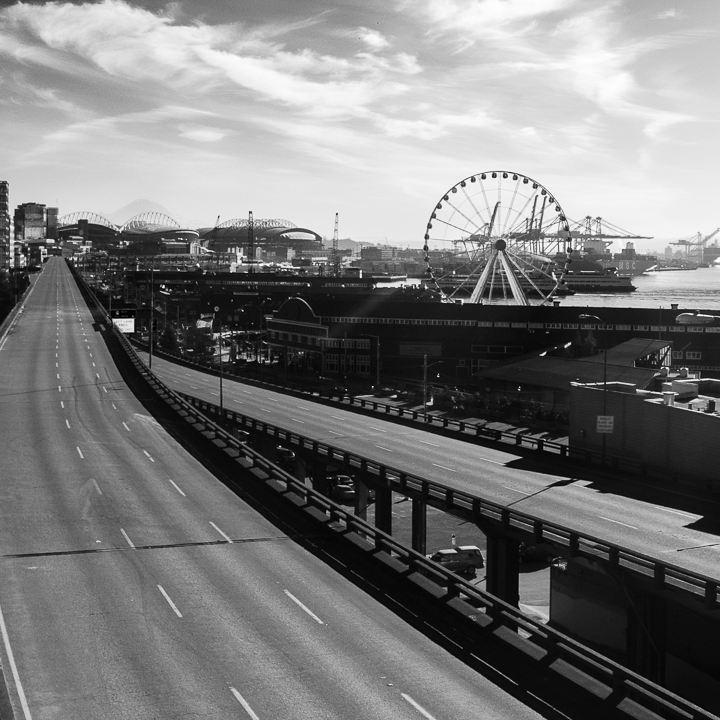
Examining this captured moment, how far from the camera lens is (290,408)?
6066 cm

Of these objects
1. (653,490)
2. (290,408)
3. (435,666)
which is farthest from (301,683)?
(290,408)

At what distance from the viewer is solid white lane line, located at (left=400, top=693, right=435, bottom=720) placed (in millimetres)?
13961

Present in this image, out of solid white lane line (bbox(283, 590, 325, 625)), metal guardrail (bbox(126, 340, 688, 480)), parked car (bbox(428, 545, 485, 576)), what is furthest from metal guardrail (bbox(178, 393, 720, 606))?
metal guardrail (bbox(126, 340, 688, 480))

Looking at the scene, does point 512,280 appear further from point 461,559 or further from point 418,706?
point 418,706

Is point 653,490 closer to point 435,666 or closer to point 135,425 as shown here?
point 435,666

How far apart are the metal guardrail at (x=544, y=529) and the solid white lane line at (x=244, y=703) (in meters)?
11.0

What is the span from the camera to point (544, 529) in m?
25.6

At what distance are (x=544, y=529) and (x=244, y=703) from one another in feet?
43.3

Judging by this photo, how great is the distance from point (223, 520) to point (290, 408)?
34.5m

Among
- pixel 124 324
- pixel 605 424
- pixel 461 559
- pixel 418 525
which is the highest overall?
pixel 124 324

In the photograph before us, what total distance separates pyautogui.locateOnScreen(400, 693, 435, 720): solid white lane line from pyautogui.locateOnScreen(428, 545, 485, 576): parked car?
Result: 2591 cm

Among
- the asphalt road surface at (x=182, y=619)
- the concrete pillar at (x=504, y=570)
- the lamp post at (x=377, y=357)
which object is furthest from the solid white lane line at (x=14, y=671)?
the lamp post at (x=377, y=357)

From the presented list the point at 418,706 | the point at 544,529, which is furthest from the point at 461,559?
the point at 418,706

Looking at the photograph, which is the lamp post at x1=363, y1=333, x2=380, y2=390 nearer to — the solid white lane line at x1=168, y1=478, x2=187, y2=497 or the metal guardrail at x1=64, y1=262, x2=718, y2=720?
the solid white lane line at x1=168, y1=478, x2=187, y2=497
